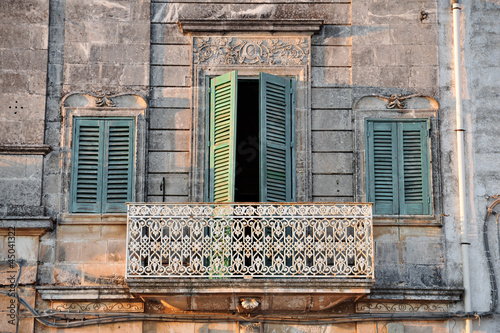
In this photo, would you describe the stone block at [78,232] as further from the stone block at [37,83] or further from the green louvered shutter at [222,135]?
the stone block at [37,83]

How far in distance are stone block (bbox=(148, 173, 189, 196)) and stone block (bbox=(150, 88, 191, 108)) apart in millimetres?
1127

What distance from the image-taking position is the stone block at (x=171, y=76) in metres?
16.4

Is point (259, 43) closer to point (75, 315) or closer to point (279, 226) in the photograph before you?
point (279, 226)

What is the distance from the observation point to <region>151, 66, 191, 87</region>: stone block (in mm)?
16375

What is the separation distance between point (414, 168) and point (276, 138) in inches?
85.7

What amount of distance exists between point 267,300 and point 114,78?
4.30 meters

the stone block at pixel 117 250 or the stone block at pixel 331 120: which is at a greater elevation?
the stone block at pixel 331 120

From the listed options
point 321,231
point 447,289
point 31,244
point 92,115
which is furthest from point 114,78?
point 447,289

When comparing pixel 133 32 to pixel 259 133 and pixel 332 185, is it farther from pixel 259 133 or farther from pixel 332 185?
pixel 332 185

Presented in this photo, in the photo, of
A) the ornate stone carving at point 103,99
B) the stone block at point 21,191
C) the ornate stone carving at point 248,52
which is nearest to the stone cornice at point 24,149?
the stone block at point 21,191

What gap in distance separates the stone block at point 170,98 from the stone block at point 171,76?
0.10 m

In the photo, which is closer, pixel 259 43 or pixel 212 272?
pixel 212 272

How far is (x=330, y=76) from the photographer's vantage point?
16.5m

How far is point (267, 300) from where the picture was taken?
1491cm
